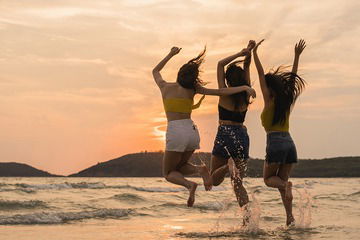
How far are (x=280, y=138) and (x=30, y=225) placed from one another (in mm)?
6132

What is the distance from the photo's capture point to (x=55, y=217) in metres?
13.4

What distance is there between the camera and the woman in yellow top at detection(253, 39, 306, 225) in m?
9.45

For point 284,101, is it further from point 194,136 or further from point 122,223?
point 122,223

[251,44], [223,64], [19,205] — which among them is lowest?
[19,205]

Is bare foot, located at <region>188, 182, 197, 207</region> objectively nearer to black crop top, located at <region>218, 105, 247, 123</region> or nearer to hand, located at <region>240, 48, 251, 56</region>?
black crop top, located at <region>218, 105, 247, 123</region>

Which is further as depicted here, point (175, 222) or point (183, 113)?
point (175, 222)

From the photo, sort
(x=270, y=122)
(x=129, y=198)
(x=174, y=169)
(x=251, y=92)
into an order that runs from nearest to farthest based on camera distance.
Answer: (x=251, y=92)
(x=174, y=169)
(x=270, y=122)
(x=129, y=198)

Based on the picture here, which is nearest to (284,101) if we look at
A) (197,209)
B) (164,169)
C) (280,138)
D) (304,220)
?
(280,138)

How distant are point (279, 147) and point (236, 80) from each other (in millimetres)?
1317

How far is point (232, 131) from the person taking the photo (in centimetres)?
932

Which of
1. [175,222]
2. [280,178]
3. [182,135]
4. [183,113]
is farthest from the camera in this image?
[175,222]

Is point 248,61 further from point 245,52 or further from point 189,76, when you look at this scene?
point 189,76

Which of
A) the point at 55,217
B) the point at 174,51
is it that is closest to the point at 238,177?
the point at 174,51

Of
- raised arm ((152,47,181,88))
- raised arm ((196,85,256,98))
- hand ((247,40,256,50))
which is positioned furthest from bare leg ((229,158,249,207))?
hand ((247,40,256,50))
